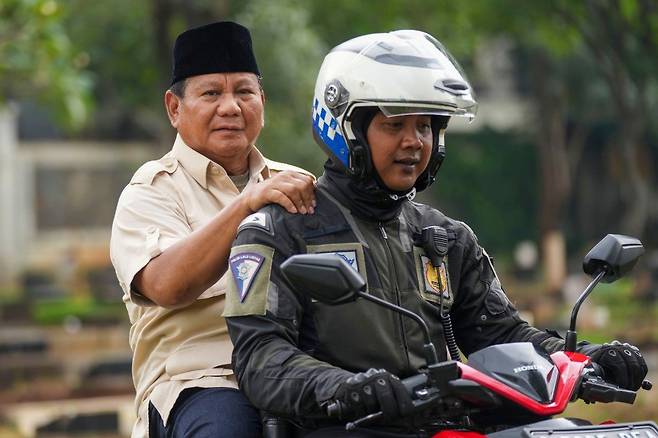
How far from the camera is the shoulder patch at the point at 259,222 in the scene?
424cm

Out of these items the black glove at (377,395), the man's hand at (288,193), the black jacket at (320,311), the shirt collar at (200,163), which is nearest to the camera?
the black glove at (377,395)

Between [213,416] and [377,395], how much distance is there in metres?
1.06

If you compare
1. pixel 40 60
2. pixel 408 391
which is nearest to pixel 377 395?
pixel 408 391

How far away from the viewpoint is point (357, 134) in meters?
4.24

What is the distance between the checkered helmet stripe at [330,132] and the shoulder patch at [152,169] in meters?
0.84

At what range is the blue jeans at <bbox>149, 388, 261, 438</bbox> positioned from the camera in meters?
4.47

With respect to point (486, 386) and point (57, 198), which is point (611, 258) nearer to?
point (486, 386)

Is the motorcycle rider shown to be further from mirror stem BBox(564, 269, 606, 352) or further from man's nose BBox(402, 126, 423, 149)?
mirror stem BBox(564, 269, 606, 352)

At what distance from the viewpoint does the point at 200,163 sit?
17.0ft

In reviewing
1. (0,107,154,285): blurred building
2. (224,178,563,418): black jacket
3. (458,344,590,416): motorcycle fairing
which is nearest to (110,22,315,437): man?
(224,178,563,418): black jacket

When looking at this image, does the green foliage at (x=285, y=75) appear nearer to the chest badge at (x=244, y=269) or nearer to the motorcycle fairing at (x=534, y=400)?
the chest badge at (x=244, y=269)

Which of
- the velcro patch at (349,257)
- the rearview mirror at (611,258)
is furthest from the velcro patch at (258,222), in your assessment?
the rearview mirror at (611,258)

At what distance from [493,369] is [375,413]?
328 millimetres

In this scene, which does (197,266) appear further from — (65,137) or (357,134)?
(65,137)
